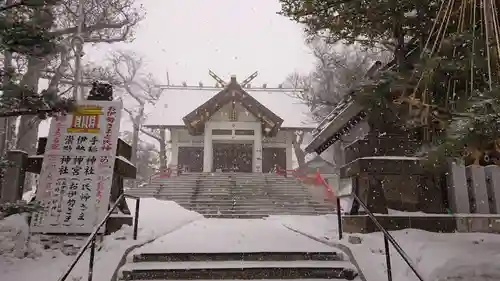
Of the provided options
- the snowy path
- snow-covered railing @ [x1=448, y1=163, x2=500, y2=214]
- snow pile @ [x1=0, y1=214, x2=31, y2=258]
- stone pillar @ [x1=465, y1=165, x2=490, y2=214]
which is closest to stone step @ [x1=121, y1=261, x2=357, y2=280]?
the snowy path

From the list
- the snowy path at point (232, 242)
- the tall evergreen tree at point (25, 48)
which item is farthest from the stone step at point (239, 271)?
the tall evergreen tree at point (25, 48)

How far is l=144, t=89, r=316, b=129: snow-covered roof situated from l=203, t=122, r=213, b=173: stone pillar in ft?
6.17

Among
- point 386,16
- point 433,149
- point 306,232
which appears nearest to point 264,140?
point 306,232

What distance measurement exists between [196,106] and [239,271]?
931 inches

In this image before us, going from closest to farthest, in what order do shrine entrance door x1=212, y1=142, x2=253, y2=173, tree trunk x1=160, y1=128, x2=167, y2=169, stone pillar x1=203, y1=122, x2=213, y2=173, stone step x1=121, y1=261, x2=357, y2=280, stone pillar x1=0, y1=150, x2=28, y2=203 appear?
stone step x1=121, y1=261, x2=357, y2=280, stone pillar x1=0, y1=150, x2=28, y2=203, stone pillar x1=203, y1=122, x2=213, y2=173, shrine entrance door x1=212, y1=142, x2=253, y2=173, tree trunk x1=160, y1=128, x2=167, y2=169

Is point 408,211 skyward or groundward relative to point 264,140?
groundward

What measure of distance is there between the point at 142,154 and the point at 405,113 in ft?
124

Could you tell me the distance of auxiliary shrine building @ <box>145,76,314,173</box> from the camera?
953 inches

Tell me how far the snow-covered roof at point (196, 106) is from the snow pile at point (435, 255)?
63.3 ft

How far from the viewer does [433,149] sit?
14.0 feet

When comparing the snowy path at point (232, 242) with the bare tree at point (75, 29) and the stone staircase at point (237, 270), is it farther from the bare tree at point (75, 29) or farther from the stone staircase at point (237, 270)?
the bare tree at point (75, 29)

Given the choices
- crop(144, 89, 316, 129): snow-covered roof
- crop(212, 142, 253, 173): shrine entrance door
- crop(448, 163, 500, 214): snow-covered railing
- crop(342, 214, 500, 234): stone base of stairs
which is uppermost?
crop(144, 89, 316, 129): snow-covered roof

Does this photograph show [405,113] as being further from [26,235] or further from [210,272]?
[26,235]

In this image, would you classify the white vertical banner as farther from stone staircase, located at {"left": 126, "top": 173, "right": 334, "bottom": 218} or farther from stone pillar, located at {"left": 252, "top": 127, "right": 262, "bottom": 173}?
stone pillar, located at {"left": 252, "top": 127, "right": 262, "bottom": 173}
